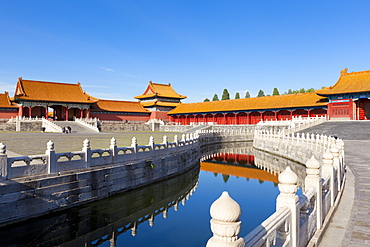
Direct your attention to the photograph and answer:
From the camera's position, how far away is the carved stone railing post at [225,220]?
2.52 m

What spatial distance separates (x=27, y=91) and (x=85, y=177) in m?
40.0

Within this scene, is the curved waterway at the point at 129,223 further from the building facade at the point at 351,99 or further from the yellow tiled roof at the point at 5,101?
the yellow tiled roof at the point at 5,101

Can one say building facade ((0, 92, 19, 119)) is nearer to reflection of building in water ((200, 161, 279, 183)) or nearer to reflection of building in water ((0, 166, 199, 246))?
reflection of building in water ((200, 161, 279, 183))

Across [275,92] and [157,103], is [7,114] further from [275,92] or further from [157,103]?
[275,92]

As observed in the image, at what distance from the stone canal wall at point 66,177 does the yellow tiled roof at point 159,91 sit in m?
45.4

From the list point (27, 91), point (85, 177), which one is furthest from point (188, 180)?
point (27, 91)

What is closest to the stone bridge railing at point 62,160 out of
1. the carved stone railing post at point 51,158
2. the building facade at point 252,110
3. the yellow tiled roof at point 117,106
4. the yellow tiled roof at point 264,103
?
the carved stone railing post at point 51,158

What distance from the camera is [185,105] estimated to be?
57.6 meters

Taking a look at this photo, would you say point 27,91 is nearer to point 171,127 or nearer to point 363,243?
point 171,127

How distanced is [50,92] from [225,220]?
162 feet

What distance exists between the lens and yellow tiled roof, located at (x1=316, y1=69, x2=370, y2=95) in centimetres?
3582

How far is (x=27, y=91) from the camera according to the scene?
43.8 m

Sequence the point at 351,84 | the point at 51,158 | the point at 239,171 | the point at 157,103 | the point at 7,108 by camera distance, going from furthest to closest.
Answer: the point at 157,103
the point at 7,108
the point at 351,84
the point at 239,171
the point at 51,158

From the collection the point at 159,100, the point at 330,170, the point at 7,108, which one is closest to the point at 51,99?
the point at 7,108
